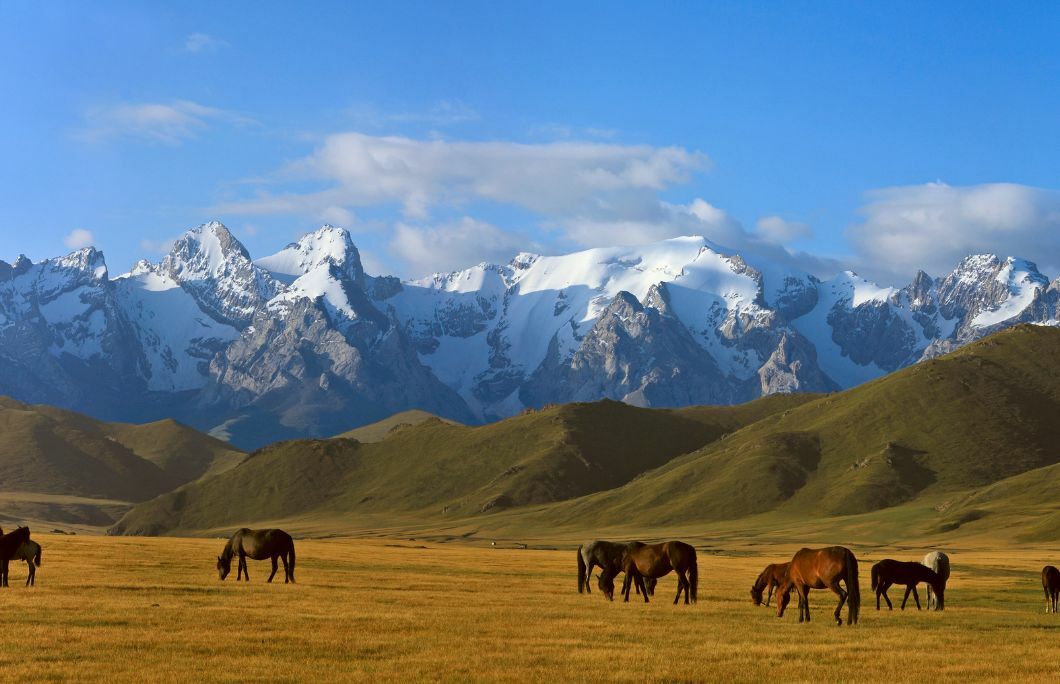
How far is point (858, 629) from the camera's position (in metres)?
41.8

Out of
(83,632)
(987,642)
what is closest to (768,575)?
(987,642)

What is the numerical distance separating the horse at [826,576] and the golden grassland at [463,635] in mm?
1024

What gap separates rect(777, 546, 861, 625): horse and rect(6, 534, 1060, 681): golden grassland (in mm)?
1024

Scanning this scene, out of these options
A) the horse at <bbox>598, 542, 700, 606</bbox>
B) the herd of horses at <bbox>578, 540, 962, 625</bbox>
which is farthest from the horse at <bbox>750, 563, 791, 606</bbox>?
the horse at <bbox>598, 542, 700, 606</bbox>

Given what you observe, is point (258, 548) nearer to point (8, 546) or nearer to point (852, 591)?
point (8, 546)

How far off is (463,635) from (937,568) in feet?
90.6

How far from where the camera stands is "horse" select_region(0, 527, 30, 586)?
5072 centimetres

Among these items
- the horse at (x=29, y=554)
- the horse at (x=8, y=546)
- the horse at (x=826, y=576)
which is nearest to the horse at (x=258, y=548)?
the horse at (x=29, y=554)

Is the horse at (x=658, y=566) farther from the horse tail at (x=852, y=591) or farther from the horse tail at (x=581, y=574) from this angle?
the horse tail at (x=852, y=591)

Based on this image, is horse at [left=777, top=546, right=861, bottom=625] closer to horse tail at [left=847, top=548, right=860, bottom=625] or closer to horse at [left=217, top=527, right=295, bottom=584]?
horse tail at [left=847, top=548, right=860, bottom=625]

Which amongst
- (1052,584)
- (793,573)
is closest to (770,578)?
(793,573)

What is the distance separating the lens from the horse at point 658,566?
5009 cm

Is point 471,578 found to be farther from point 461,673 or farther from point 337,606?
point 461,673

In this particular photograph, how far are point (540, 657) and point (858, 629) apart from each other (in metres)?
13.5
